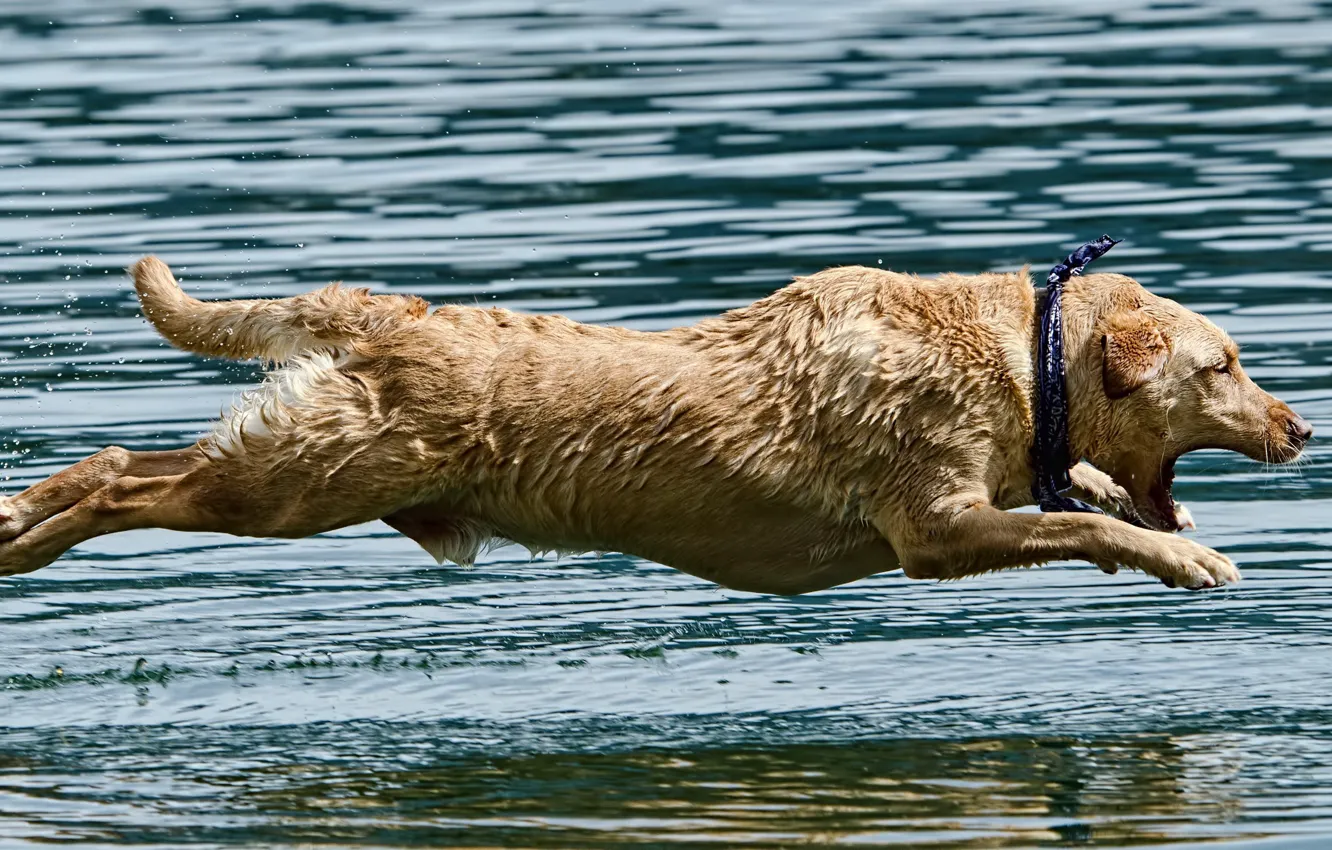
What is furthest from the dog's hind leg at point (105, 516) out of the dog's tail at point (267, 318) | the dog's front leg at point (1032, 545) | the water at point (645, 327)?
the dog's front leg at point (1032, 545)

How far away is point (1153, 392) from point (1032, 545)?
0.80 metres

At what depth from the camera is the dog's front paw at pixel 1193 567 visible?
834 centimetres

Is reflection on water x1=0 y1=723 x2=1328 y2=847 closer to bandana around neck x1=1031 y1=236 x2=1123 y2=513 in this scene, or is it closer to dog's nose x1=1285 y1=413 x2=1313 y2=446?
bandana around neck x1=1031 y1=236 x2=1123 y2=513

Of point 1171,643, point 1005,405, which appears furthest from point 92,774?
point 1171,643

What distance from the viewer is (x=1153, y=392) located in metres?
8.83

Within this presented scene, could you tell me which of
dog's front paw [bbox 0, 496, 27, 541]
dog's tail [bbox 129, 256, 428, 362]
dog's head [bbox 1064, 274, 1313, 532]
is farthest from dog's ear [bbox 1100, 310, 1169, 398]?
dog's front paw [bbox 0, 496, 27, 541]

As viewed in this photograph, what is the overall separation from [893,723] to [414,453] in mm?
2104

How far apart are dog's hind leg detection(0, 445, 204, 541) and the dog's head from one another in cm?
350

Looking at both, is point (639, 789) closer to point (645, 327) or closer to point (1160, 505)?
point (1160, 505)

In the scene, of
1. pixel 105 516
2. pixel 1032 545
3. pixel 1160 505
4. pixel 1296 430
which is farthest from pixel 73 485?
pixel 1296 430

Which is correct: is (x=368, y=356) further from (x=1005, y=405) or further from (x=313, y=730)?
(x=1005, y=405)

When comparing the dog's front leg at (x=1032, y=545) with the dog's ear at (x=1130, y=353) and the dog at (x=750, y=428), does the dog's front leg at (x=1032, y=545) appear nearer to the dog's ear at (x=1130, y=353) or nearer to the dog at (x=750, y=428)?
the dog at (x=750, y=428)

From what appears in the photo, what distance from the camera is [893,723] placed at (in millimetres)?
9023

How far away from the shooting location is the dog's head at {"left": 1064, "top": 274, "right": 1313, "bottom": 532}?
875cm
